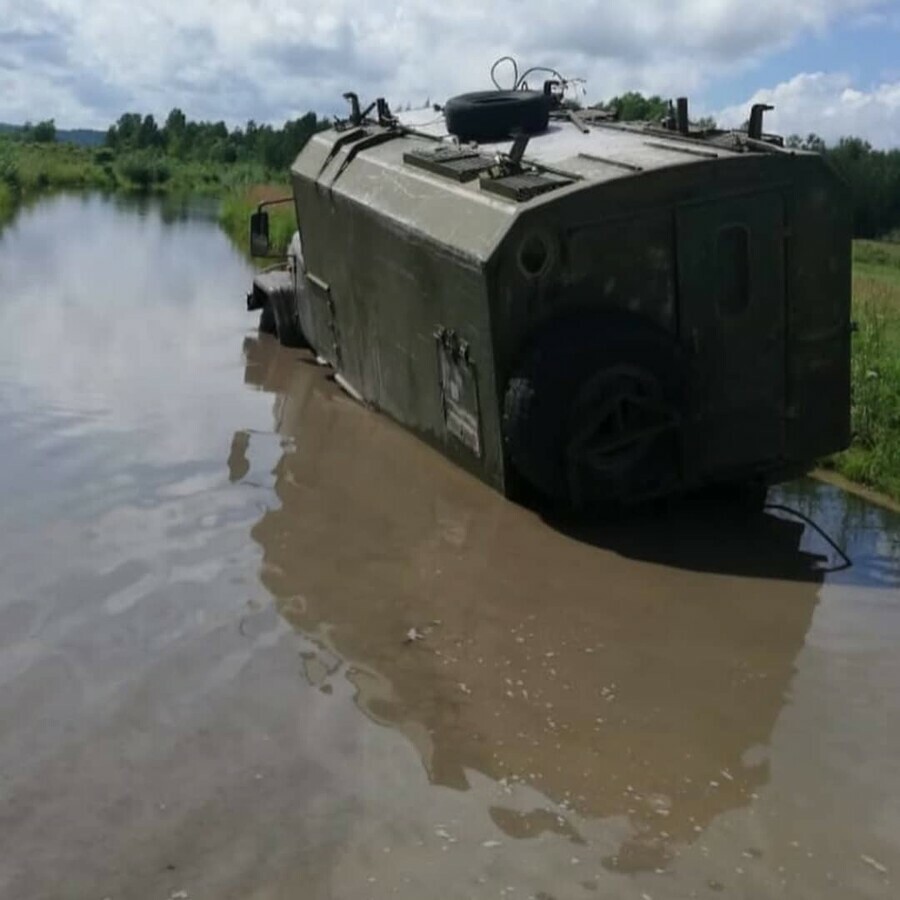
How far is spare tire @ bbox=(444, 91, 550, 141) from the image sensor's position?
457 inches

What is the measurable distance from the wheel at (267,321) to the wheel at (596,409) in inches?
315

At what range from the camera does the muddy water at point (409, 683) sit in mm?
5453

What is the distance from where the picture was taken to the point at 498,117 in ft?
38.2

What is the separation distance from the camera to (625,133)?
36.7 ft

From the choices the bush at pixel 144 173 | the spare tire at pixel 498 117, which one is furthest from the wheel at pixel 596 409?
the bush at pixel 144 173

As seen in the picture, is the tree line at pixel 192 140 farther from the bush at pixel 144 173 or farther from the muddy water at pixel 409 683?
the muddy water at pixel 409 683

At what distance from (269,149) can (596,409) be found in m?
59.1

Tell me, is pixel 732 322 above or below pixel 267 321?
above

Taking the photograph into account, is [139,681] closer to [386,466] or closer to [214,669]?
[214,669]

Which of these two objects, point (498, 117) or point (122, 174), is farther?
point (122, 174)

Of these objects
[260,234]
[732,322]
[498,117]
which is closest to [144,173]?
[260,234]

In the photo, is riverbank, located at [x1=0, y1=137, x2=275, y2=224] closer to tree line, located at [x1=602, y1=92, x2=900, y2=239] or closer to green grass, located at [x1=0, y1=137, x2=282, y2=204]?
green grass, located at [x1=0, y1=137, x2=282, y2=204]

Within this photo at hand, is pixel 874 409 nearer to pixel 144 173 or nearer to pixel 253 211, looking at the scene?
pixel 253 211

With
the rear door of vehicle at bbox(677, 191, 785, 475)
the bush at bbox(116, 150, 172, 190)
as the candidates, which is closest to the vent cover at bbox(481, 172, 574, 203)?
the rear door of vehicle at bbox(677, 191, 785, 475)
